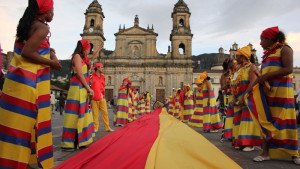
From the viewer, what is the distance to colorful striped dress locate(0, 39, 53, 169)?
2033 millimetres

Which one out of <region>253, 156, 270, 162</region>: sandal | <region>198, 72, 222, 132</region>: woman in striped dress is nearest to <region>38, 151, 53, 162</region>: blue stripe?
<region>253, 156, 270, 162</region>: sandal

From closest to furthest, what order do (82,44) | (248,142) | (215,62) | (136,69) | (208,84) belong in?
(248,142) < (82,44) < (208,84) < (136,69) < (215,62)

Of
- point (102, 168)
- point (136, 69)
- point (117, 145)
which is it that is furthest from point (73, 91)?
point (136, 69)

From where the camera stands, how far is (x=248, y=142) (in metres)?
3.86

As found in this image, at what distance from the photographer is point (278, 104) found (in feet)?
10.4

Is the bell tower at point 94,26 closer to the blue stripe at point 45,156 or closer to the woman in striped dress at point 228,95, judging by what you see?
the woman in striped dress at point 228,95

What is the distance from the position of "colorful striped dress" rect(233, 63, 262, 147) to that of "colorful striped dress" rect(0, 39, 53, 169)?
2907 mm

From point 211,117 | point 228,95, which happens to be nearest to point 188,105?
point 211,117

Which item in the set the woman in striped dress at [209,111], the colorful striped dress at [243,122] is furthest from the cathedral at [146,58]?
the colorful striped dress at [243,122]

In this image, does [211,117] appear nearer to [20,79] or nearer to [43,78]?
[43,78]

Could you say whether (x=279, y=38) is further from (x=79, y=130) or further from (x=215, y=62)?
(x=215, y=62)

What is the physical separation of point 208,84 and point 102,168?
220 inches

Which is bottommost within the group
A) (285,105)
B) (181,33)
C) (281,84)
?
(285,105)

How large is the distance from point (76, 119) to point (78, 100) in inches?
12.1
